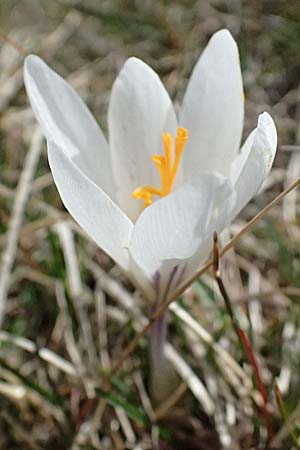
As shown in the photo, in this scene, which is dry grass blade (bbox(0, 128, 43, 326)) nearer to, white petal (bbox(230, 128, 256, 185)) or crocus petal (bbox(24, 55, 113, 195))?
crocus petal (bbox(24, 55, 113, 195))

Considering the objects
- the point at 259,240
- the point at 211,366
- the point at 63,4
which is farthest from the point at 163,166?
the point at 63,4

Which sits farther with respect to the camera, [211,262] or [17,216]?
[17,216]

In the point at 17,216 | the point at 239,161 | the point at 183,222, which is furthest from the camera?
the point at 17,216

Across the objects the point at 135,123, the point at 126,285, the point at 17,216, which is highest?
the point at 135,123

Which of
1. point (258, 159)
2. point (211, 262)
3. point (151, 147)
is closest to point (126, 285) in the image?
point (151, 147)

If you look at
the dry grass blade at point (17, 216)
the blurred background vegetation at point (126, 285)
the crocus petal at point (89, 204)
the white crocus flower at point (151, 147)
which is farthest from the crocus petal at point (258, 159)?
the dry grass blade at point (17, 216)

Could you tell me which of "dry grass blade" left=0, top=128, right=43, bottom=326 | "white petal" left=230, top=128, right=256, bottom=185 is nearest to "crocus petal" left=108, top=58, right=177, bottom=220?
"white petal" left=230, top=128, right=256, bottom=185

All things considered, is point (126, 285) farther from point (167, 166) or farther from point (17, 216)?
point (167, 166)
